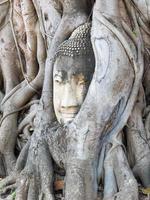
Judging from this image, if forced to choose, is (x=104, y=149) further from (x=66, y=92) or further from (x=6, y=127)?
(x=6, y=127)

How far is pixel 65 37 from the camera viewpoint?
3.88 m

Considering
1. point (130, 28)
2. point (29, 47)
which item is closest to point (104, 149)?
point (130, 28)

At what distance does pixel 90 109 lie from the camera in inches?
136

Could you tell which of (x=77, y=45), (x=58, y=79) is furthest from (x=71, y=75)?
(x=77, y=45)

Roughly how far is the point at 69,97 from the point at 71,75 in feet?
0.50

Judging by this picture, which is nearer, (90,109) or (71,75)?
(90,109)

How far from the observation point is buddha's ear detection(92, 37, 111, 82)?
347 centimetres

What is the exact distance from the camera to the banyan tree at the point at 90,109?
3445 mm

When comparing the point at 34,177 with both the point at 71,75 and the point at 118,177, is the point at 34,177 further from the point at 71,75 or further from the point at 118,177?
the point at 71,75

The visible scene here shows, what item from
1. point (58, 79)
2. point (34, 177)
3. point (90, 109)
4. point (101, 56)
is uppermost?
point (101, 56)

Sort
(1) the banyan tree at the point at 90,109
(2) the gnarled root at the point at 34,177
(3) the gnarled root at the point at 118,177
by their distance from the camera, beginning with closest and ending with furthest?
(3) the gnarled root at the point at 118,177, (1) the banyan tree at the point at 90,109, (2) the gnarled root at the point at 34,177

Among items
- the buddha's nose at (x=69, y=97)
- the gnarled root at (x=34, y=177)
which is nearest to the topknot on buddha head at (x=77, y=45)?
the buddha's nose at (x=69, y=97)

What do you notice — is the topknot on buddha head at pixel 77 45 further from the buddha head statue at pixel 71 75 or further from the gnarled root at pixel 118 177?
the gnarled root at pixel 118 177

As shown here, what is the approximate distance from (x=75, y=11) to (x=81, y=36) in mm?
249
